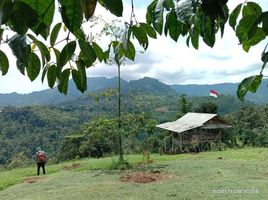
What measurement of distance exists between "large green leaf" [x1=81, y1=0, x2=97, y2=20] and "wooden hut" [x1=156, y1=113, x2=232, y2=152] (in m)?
18.5

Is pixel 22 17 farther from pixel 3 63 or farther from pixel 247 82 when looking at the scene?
pixel 247 82

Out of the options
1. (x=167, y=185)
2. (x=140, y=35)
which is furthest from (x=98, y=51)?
(x=167, y=185)

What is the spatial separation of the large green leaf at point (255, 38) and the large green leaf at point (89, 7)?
0.88 feet

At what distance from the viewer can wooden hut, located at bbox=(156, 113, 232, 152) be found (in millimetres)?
19156

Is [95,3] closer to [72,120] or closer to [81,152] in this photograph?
[81,152]

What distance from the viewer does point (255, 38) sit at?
698 mm

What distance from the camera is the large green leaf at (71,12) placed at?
17.7 inches

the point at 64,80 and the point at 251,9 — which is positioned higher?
the point at 251,9

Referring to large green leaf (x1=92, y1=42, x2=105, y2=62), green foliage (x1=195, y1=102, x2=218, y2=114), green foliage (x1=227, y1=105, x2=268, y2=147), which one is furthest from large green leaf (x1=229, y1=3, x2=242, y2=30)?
green foliage (x1=195, y1=102, x2=218, y2=114)

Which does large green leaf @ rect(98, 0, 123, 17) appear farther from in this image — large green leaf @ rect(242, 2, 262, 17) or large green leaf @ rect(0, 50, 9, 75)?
large green leaf @ rect(242, 2, 262, 17)

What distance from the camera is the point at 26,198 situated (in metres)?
8.39

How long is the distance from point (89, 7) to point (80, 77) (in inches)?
7.7

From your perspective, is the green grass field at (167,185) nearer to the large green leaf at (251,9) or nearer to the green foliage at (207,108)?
the large green leaf at (251,9)

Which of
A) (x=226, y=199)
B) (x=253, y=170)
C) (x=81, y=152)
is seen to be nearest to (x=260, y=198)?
(x=226, y=199)
